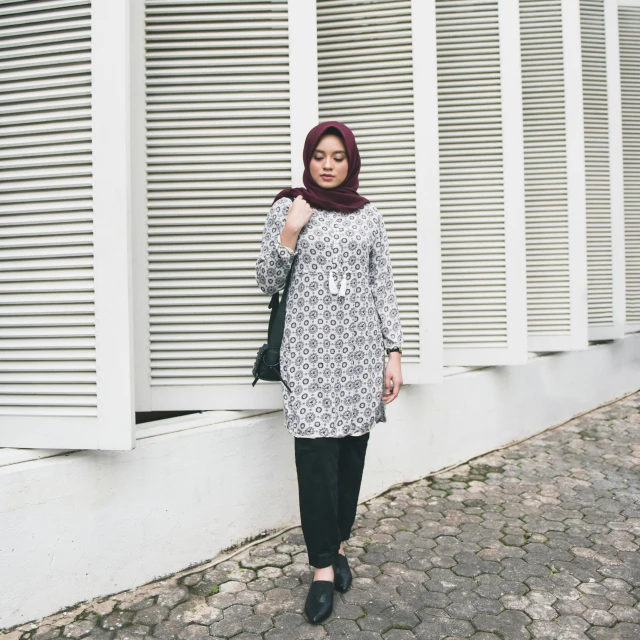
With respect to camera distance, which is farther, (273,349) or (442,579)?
(442,579)

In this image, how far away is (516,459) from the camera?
4.57 m

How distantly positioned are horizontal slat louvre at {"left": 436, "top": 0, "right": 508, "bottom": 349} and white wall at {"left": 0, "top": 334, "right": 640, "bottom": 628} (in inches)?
22.0

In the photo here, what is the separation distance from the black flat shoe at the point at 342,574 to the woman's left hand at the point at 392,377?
2.31 feet

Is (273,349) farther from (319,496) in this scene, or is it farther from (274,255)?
(319,496)

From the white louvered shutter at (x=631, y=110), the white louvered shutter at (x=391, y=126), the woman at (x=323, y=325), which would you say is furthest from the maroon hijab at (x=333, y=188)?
the white louvered shutter at (x=631, y=110)

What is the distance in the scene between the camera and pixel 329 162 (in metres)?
2.74

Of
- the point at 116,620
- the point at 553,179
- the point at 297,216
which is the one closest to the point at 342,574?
the point at 116,620

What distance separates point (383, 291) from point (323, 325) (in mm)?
369

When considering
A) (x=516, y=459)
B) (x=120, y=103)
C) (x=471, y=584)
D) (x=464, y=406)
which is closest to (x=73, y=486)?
(x=120, y=103)

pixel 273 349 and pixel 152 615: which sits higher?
pixel 273 349

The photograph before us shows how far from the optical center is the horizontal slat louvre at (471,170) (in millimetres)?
4414

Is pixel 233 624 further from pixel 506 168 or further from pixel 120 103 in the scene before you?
pixel 506 168

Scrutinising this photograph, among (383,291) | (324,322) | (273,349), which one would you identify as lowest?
(273,349)

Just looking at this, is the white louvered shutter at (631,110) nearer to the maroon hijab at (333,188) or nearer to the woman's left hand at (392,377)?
the woman's left hand at (392,377)
